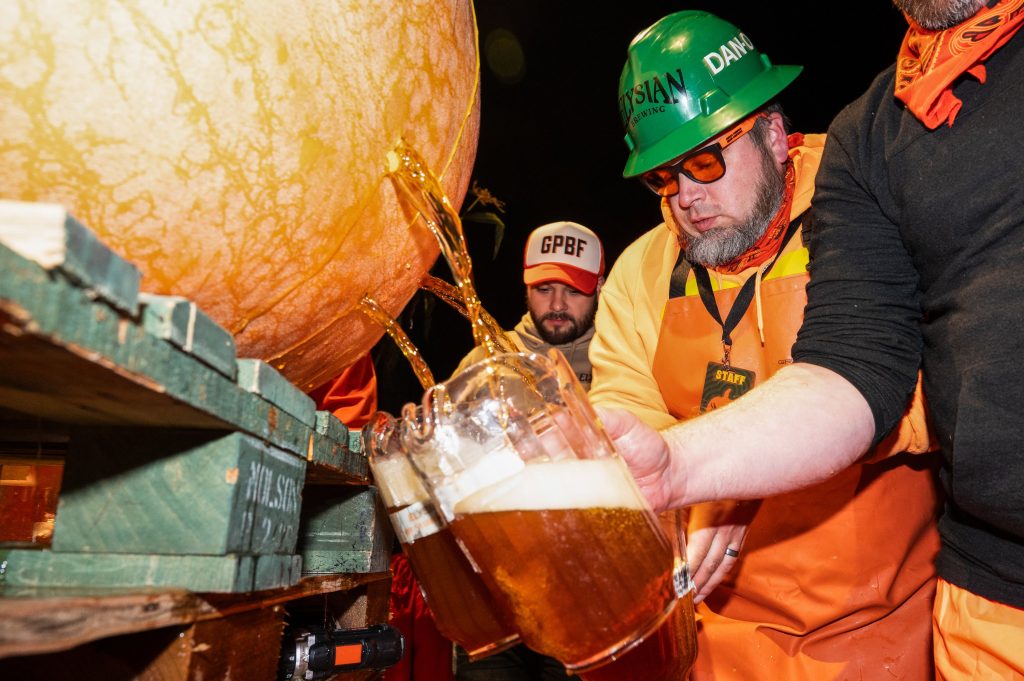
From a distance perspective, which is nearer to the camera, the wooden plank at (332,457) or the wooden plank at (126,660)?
the wooden plank at (126,660)

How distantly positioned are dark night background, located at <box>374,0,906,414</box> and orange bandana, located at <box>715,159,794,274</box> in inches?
108

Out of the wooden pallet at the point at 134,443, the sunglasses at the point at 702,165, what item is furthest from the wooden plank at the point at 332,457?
the sunglasses at the point at 702,165

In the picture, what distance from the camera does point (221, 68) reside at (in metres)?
0.81

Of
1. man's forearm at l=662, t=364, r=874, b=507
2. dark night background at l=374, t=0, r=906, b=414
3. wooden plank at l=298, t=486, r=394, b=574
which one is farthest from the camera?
dark night background at l=374, t=0, r=906, b=414

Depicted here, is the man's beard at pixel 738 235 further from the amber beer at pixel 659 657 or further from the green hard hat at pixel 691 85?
the amber beer at pixel 659 657

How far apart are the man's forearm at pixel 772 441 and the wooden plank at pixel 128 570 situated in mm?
828

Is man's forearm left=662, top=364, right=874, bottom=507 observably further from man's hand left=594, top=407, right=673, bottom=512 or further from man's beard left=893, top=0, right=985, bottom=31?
man's beard left=893, top=0, right=985, bottom=31

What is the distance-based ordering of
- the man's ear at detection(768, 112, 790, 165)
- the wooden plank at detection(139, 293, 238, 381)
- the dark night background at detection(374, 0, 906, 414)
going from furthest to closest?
the dark night background at detection(374, 0, 906, 414) → the man's ear at detection(768, 112, 790, 165) → the wooden plank at detection(139, 293, 238, 381)

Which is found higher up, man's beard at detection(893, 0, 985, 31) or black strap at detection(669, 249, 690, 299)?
man's beard at detection(893, 0, 985, 31)

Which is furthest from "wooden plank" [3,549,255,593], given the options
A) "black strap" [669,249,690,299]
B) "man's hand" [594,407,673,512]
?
"black strap" [669,249,690,299]

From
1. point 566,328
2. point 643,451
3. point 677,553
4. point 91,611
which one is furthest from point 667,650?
point 566,328

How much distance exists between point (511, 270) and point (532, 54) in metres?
3.11

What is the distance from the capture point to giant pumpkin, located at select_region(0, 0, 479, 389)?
0.74m

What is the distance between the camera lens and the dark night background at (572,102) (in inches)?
270
